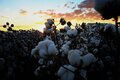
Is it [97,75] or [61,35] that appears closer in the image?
[97,75]

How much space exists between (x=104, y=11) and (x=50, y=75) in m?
1.99

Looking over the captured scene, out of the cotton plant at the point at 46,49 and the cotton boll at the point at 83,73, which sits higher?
the cotton plant at the point at 46,49

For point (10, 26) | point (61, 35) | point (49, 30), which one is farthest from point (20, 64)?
point (10, 26)

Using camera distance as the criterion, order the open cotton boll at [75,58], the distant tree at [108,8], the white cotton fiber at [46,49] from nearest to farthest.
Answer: the distant tree at [108,8], the open cotton boll at [75,58], the white cotton fiber at [46,49]

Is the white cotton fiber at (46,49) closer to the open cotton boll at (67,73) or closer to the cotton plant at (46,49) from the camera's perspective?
the cotton plant at (46,49)

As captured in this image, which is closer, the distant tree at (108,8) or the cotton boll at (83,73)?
the distant tree at (108,8)

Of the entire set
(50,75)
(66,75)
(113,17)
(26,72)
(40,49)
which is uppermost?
(113,17)

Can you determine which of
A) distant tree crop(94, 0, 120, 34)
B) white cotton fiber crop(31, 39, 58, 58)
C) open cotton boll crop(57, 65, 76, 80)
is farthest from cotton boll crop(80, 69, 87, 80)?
distant tree crop(94, 0, 120, 34)

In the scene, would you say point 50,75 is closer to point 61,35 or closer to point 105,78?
point 105,78

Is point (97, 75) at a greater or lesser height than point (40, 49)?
lesser

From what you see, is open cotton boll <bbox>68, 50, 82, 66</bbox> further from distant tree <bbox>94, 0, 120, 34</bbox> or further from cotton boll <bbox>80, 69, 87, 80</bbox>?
distant tree <bbox>94, 0, 120, 34</bbox>

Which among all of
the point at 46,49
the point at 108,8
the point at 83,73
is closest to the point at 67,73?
the point at 83,73

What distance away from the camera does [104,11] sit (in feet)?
9.61

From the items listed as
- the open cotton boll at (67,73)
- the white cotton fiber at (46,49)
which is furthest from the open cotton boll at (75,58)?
the white cotton fiber at (46,49)
